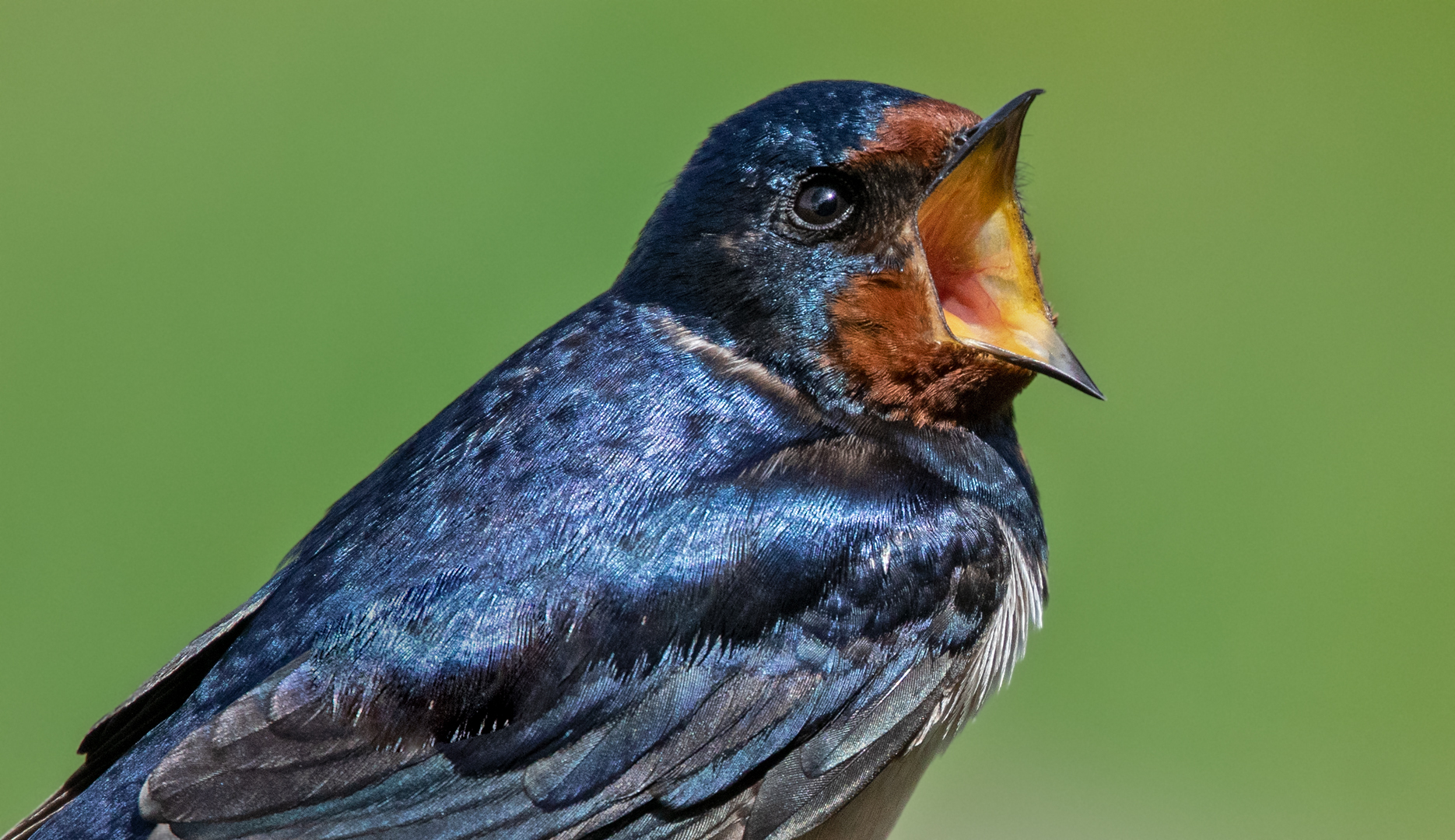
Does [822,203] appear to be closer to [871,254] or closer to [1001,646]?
[871,254]

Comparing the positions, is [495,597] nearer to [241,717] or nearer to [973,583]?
[241,717]

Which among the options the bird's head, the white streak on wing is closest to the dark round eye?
the bird's head

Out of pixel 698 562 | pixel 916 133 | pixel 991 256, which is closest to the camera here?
pixel 698 562

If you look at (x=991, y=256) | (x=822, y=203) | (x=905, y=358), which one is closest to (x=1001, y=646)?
(x=905, y=358)

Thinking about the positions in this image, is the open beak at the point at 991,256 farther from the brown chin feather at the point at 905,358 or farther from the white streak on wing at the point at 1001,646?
the white streak on wing at the point at 1001,646

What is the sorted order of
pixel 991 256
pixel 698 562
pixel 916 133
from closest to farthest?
pixel 698 562, pixel 916 133, pixel 991 256

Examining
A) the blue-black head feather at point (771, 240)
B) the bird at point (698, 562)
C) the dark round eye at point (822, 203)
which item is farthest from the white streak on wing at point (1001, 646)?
the dark round eye at point (822, 203)
